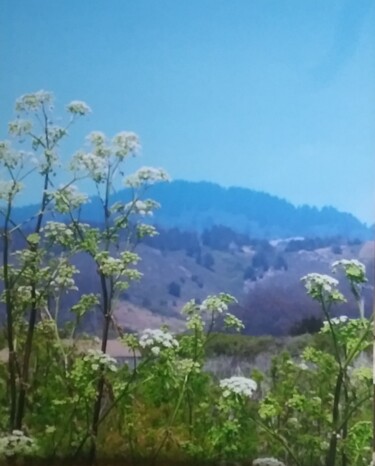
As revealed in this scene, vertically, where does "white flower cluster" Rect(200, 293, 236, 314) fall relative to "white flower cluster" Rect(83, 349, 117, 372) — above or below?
above

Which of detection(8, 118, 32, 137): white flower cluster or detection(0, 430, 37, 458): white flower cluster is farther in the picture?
detection(8, 118, 32, 137): white flower cluster

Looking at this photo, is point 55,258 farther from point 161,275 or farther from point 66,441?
point 66,441

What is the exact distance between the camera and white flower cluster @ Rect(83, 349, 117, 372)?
210 cm

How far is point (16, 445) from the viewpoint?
205 cm

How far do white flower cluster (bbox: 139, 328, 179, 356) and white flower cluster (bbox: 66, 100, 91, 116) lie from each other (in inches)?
23.0

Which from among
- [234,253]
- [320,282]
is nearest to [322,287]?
[320,282]

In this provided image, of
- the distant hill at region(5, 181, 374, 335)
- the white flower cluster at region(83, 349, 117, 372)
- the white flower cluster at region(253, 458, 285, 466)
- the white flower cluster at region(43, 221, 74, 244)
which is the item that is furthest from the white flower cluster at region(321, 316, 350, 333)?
the white flower cluster at region(43, 221, 74, 244)

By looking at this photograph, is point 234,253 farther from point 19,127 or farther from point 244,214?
point 19,127

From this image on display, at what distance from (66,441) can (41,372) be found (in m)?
0.18

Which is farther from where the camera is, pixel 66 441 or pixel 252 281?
pixel 252 281

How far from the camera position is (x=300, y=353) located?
7.20 feet

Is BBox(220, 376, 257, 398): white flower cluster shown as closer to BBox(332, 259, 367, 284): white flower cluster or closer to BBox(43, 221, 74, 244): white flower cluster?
BBox(332, 259, 367, 284): white flower cluster

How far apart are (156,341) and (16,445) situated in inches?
16.3

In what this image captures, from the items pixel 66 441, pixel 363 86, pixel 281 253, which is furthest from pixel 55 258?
pixel 363 86
